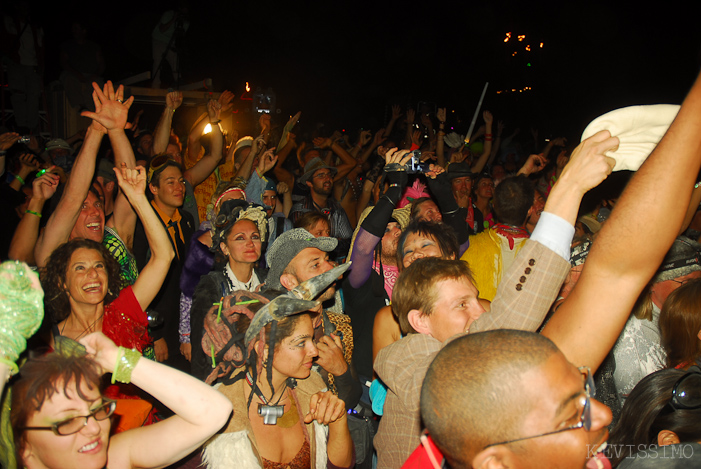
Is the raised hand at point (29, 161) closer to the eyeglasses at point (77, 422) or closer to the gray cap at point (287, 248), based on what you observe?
the gray cap at point (287, 248)

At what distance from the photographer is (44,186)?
363 cm

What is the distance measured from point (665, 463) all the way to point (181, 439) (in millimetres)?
1825

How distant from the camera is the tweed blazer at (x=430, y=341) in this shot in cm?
140

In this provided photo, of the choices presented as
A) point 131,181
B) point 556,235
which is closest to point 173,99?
point 131,181

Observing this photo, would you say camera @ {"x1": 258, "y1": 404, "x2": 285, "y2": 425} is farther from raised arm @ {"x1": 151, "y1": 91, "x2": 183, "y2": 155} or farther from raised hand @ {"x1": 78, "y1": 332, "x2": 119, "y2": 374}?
raised arm @ {"x1": 151, "y1": 91, "x2": 183, "y2": 155}

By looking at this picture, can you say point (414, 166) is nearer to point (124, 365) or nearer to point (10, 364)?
point (124, 365)

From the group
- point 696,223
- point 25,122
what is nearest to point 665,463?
point 696,223

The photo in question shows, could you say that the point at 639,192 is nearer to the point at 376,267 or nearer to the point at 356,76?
the point at 376,267

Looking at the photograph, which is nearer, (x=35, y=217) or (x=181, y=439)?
(x=181, y=439)

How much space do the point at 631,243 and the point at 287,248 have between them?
2413 millimetres

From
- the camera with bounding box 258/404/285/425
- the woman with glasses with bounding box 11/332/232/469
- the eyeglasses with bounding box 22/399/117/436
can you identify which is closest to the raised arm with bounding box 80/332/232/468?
the woman with glasses with bounding box 11/332/232/469

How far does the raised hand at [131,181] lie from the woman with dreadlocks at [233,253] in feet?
2.70

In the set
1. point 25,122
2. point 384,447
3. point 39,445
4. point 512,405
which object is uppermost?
point 25,122

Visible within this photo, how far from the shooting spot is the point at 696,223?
529 centimetres
